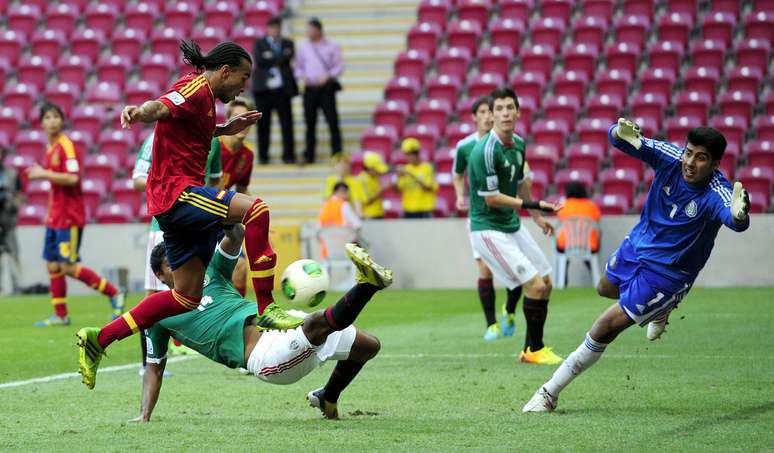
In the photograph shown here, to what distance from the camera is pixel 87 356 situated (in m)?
6.96

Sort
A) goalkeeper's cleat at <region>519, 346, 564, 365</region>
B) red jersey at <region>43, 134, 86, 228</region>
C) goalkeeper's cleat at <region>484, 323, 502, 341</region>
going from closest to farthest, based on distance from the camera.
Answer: goalkeeper's cleat at <region>519, 346, 564, 365</region> → goalkeeper's cleat at <region>484, 323, 502, 341</region> → red jersey at <region>43, 134, 86, 228</region>

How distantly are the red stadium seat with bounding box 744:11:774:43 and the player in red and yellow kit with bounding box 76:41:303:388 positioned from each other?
16.4m

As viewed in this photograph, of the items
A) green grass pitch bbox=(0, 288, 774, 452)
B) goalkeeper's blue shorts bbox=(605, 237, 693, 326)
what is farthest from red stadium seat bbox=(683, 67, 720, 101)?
goalkeeper's blue shorts bbox=(605, 237, 693, 326)

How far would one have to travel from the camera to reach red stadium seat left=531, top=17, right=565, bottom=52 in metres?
22.7

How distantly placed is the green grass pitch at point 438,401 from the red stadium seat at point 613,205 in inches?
246

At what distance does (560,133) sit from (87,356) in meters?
14.8

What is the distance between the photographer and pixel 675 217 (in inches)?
296

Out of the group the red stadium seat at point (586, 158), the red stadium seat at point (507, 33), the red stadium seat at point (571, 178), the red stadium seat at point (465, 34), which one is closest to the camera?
the red stadium seat at point (571, 178)

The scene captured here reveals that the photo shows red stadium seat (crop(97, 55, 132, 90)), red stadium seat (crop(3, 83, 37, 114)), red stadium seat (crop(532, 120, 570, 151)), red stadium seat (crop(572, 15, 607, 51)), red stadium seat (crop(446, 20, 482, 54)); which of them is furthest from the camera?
red stadium seat (crop(97, 55, 132, 90))

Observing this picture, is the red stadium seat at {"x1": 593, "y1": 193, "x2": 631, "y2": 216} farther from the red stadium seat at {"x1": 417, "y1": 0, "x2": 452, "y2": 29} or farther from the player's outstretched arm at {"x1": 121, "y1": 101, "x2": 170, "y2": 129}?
the player's outstretched arm at {"x1": 121, "y1": 101, "x2": 170, "y2": 129}

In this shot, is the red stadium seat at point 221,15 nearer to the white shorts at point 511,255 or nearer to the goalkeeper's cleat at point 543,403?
the white shorts at point 511,255

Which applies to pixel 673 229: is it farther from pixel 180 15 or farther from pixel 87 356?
pixel 180 15

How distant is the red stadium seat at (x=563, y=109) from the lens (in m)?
21.3

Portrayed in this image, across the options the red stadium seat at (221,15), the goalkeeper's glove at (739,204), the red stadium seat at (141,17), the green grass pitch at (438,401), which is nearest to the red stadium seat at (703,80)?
the green grass pitch at (438,401)
